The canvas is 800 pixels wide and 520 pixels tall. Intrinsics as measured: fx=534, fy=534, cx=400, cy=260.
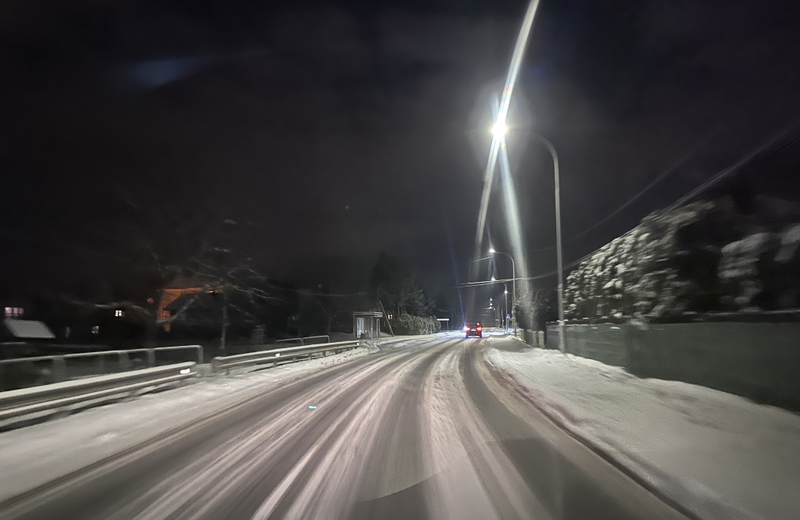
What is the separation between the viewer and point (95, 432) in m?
9.23

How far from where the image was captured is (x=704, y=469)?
6.23 m

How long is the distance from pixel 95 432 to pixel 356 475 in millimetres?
5517

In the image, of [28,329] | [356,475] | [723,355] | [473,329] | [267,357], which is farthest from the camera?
[473,329]

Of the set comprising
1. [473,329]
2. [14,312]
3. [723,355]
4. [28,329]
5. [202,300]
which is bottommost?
[723,355]

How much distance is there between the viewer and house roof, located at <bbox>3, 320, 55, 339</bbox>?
90.7ft

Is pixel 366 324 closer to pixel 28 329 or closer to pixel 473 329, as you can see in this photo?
pixel 473 329

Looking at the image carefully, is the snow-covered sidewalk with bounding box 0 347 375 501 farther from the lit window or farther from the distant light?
the lit window

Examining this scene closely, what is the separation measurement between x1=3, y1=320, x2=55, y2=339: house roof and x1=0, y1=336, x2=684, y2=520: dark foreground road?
2370cm

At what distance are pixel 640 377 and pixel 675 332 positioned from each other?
2526mm

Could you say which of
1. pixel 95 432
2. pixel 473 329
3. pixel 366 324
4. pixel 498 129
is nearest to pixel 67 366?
pixel 95 432

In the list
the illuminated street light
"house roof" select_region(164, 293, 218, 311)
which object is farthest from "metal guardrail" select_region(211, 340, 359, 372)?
the illuminated street light

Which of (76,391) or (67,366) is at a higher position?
(67,366)

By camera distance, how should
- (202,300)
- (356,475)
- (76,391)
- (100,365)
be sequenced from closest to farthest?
(356,475) → (76,391) → (100,365) → (202,300)

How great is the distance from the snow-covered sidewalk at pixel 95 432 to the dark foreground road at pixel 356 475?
0.43 meters
